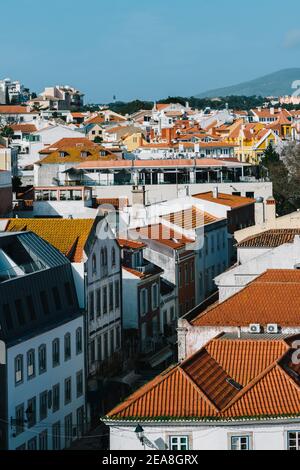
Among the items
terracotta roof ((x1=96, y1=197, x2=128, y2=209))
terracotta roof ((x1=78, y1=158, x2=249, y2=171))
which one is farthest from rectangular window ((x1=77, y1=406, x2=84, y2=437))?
terracotta roof ((x1=78, y1=158, x2=249, y2=171))

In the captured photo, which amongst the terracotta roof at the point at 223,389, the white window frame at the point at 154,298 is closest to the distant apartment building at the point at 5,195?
the white window frame at the point at 154,298

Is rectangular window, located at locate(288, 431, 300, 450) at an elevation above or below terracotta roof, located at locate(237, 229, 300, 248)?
below

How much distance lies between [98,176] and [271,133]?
57183 millimetres

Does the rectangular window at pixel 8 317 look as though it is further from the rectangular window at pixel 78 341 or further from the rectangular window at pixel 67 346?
the rectangular window at pixel 78 341

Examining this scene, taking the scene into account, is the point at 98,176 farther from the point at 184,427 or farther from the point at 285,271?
the point at 184,427

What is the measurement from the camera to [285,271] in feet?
126

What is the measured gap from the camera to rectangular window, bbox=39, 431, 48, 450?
33888mm

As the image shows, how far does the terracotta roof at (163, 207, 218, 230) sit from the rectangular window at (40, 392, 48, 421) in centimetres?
2145

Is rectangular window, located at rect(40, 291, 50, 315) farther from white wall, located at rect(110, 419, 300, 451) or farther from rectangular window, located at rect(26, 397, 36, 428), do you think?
white wall, located at rect(110, 419, 300, 451)

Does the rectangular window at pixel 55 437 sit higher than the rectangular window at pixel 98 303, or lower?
lower

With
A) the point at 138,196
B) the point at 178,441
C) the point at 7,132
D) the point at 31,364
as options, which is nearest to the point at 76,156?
the point at 138,196

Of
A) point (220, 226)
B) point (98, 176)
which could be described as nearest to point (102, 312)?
point (220, 226)

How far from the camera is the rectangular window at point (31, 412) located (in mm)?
33347

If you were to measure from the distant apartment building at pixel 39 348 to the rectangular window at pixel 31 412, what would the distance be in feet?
0.09
